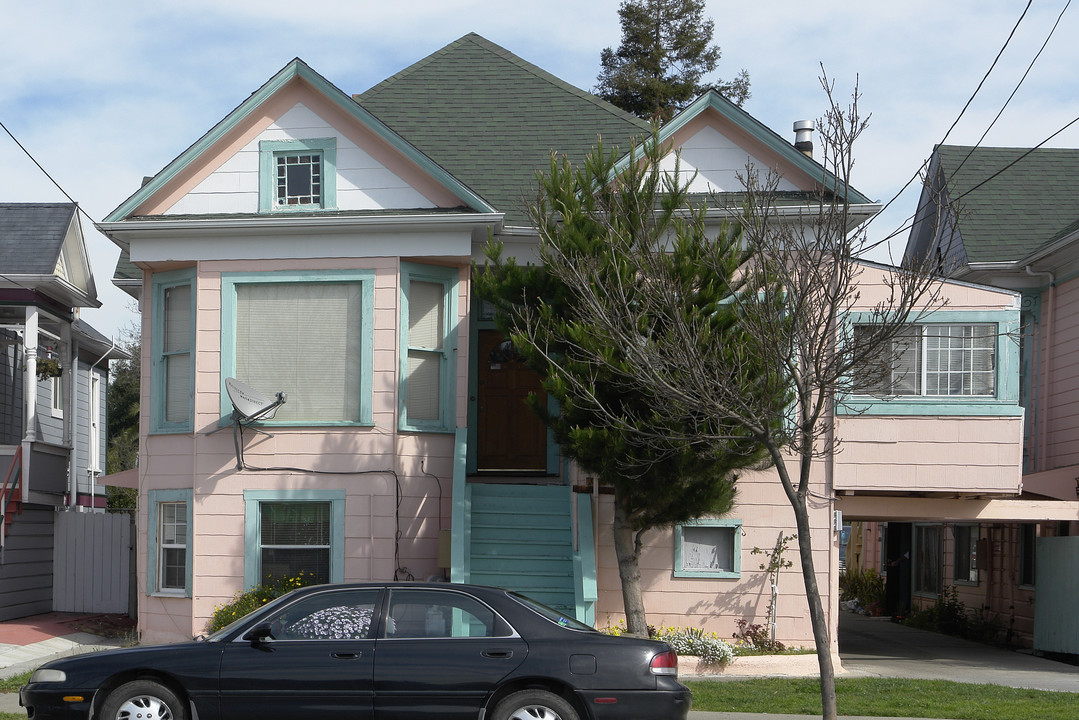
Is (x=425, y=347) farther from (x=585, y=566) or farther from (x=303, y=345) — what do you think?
(x=585, y=566)

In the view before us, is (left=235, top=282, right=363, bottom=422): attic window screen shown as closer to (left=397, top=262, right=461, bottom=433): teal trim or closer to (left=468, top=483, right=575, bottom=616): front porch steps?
(left=397, top=262, right=461, bottom=433): teal trim

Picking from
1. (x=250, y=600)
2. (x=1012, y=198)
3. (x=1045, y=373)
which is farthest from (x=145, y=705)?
(x=1012, y=198)

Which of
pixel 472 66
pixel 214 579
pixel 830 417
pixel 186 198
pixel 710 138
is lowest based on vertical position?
pixel 214 579

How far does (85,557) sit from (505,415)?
774 centimetres

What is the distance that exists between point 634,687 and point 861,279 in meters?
7.23

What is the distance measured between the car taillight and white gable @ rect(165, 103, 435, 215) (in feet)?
25.0

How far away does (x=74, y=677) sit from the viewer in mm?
7941

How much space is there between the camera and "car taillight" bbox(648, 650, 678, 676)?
7.81 m

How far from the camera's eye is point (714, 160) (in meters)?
15.0

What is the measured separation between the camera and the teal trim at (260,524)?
44.6 ft

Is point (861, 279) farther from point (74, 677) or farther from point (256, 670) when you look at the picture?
point (74, 677)

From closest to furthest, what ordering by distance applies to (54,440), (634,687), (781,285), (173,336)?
(634,687), (781,285), (173,336), (54,440)

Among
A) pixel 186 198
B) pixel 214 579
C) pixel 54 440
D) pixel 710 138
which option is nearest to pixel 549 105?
pixel 710 138

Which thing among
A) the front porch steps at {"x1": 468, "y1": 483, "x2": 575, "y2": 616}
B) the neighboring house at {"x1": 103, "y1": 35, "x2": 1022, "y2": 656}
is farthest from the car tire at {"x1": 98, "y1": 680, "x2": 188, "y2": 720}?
the front porch steps at {"x1": 468, "y1": 483, "x2": 575, "y2": 616}
